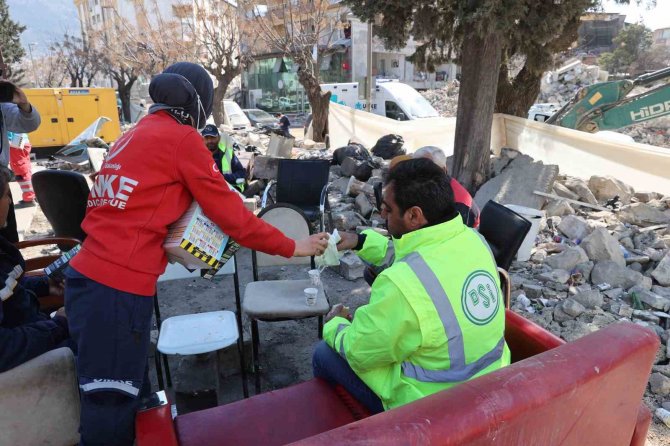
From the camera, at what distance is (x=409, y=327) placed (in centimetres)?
148

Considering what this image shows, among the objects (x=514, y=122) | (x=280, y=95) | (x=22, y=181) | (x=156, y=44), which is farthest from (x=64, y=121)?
(x=280, y=95)

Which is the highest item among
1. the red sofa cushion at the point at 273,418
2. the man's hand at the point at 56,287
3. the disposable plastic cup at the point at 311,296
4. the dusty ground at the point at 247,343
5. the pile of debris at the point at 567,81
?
the pile of debris at the point at 567,81

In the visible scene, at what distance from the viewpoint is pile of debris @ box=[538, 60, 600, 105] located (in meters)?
25.4

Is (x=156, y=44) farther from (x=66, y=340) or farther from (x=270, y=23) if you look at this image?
(x=66, y=340)

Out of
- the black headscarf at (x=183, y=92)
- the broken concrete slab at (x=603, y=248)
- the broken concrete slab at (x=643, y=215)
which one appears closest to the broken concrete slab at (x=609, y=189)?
the broken concrete slab at (x=643, y=215)

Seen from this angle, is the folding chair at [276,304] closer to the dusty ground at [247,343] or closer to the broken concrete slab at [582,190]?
the dusty ground at [247,343]

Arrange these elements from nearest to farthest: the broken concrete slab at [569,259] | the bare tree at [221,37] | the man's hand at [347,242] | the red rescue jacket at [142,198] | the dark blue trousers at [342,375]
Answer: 1. the red rescue jacket at [142,198]
2. the dark blue trousers at [342,375]
3. the man's hand at [347,242]
4. the broken concrete slab at [569,259]
5. the bare tree at [221,37]

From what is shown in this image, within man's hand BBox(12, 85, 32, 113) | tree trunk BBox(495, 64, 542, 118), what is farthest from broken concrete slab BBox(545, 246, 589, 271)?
man's hand BBox(12, 85, 32, 113)

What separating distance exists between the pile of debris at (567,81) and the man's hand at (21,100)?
25.9m

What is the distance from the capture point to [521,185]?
269 inches

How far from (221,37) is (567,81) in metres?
19.3

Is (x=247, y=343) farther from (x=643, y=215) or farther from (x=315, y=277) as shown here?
(x=643, y=215)

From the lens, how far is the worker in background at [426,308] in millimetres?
1468

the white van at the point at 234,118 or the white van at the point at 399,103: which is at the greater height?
the white van at the point at 399,103
